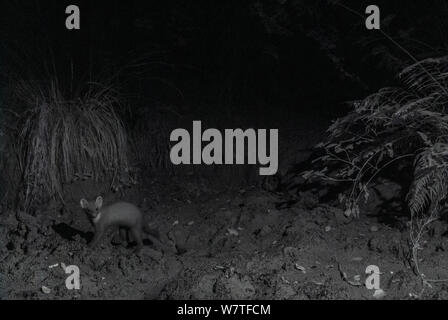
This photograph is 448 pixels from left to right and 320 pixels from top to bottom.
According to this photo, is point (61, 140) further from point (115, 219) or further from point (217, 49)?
point (217, 49)

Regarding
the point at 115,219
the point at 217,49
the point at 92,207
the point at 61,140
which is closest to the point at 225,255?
the point at 115,219

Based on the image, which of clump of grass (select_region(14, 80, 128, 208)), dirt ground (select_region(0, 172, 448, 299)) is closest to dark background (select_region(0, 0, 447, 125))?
clump of grass (select_region(14, 80, 128, 208))

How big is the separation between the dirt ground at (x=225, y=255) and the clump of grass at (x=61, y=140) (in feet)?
0.77

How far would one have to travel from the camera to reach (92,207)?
347 cm

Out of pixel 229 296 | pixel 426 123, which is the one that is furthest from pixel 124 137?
pixel 426 123

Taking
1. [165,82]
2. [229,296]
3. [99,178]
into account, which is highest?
[165,82]

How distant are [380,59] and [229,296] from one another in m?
2.07

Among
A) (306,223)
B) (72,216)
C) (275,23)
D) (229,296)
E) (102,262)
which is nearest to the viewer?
(229,296)

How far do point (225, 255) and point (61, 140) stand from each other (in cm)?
141

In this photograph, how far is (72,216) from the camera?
13.1 feet

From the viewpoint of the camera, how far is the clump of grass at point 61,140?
4.09m

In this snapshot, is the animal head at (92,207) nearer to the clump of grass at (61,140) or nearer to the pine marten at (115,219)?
the pine marten at (115,219)

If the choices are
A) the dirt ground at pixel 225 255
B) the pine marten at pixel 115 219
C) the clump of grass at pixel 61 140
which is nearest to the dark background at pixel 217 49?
the clump of grass at pixel 61 140

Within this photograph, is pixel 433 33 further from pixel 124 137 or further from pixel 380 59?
pixel 124 137
